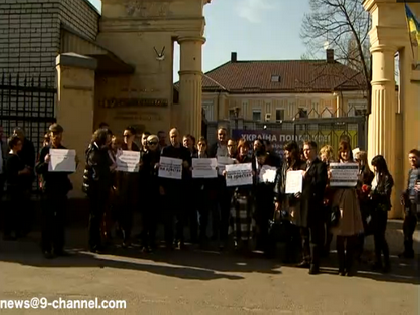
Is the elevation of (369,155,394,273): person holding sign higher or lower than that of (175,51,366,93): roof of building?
lower

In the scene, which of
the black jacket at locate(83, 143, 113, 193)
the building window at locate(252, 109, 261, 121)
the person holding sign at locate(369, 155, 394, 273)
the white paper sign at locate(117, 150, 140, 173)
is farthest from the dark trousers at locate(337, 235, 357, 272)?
the building window at locate(252, 109, 261, 121)

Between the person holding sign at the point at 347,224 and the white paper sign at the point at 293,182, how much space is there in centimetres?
54

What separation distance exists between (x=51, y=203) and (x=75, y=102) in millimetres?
3068

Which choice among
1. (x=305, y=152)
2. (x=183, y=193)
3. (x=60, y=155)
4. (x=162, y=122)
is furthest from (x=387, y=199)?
(x=162, y=122)

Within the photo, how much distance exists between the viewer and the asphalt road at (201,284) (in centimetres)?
575

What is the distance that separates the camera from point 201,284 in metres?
6.57

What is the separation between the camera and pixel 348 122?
53.5 feet

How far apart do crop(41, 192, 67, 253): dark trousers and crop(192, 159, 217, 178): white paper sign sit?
7.41 ft

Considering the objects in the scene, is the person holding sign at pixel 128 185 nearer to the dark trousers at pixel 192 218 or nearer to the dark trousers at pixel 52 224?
the dark trousers at pixel 192 218

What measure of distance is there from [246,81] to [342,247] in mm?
61043

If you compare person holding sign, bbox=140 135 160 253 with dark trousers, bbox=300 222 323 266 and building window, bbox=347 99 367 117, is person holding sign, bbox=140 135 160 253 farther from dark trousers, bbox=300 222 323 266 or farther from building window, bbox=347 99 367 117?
building window, bbox=347 99 367 117

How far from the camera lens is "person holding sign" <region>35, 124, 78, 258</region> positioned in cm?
796

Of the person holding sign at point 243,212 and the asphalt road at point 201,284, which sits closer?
the asphalt road at point 201,284

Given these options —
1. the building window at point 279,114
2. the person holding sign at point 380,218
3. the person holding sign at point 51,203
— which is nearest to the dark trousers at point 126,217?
the person holding sign at point 51,203
